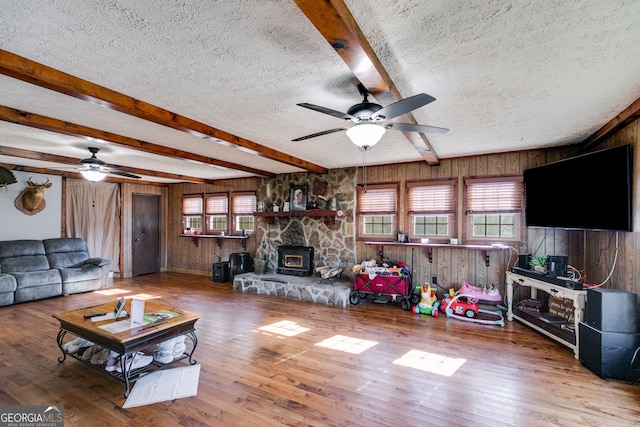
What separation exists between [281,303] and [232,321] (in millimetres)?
1142

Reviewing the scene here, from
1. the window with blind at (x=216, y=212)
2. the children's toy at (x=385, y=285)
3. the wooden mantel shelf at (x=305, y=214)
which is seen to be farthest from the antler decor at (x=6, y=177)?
the children's toy at (x=385, y=285)

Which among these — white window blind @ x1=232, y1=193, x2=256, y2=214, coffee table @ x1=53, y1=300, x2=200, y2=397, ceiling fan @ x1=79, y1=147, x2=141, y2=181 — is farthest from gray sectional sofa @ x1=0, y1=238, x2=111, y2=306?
coffee table @ x1=53, y1=300, x2=200, y2=397

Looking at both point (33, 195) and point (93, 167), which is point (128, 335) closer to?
point (93, 167)

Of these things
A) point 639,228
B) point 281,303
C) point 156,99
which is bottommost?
point 281,303

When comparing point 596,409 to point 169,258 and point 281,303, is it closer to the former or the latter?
point 281,303

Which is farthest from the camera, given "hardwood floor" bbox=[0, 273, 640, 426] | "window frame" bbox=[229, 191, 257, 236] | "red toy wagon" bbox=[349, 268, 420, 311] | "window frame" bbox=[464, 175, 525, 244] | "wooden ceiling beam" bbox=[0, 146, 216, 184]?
"window frame" bbox=[229, 191, 257, 236]

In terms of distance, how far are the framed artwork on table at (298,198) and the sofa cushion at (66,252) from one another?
4669 millimetres

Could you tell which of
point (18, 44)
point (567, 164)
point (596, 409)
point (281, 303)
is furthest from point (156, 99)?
point (567, 164)

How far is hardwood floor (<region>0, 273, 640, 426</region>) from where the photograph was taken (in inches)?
88.7

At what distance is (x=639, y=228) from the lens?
2914 mm

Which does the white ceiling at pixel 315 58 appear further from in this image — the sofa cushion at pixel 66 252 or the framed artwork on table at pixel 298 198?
the sofa cushion at pixel 66 252

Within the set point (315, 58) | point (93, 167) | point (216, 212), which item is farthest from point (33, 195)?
point (315, 58)

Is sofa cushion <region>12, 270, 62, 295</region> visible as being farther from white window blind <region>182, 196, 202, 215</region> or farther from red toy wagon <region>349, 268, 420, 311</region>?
red toy wagon <region>349, 268, 420, 311</region>

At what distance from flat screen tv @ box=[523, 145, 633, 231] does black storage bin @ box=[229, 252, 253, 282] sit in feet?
18.4
